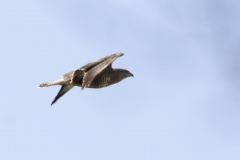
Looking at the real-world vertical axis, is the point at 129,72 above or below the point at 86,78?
→ above

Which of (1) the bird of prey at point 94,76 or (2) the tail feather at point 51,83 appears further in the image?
(2) the tail feather at point 51,83

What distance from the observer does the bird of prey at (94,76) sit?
20.2m

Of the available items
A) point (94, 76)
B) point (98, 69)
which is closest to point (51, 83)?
point (98, 69)

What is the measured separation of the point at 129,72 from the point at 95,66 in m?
2.60

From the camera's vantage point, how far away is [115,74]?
22.0 meters

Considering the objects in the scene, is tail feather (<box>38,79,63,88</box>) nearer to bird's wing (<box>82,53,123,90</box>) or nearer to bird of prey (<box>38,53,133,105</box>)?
bird of prey (<box>38,53,133,105</box>)

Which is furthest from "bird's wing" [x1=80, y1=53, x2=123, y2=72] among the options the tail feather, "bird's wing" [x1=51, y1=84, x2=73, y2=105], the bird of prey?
"bird's wing" [x1=51, y1=84, x2=73, y2=105]

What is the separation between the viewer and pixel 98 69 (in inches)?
796

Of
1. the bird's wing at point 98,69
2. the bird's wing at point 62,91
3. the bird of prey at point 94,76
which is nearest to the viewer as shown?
the bird's wing at point 98,69

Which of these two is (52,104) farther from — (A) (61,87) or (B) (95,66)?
(B) (95,66)

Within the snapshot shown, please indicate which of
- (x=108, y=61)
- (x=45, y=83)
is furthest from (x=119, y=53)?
(x=45, y=83)

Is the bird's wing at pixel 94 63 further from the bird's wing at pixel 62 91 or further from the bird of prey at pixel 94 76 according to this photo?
the bird's wing at pixel 62 91

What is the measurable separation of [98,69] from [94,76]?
0.32m

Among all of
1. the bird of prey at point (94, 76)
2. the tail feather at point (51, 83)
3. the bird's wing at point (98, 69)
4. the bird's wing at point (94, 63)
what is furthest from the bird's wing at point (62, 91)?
the bird's wing at point (98, 69)
